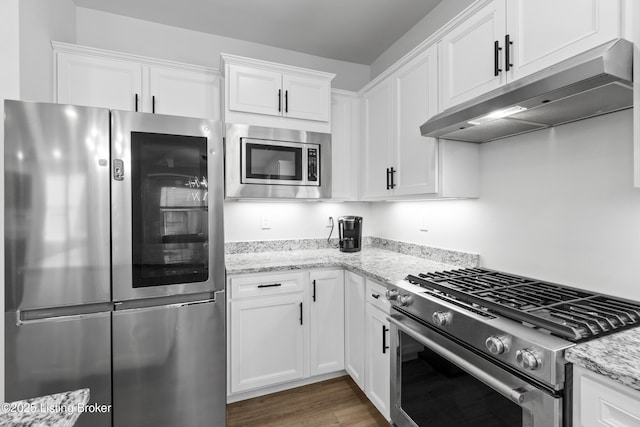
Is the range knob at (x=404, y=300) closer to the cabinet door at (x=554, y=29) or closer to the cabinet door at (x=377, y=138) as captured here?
the cabinet door at (x=377, y=138)

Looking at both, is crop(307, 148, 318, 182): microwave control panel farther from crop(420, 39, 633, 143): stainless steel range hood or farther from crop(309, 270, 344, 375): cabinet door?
crop(420, 39, 633, 143): stainless steel range hood

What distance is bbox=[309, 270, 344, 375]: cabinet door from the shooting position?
2230 mm

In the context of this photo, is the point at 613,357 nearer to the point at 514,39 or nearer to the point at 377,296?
the point at 377,296

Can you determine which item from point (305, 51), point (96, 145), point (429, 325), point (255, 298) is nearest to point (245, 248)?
point (255, 298)

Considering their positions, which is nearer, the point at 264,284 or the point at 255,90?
the point at 264,284

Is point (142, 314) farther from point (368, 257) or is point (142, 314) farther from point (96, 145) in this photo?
point (368, 257)

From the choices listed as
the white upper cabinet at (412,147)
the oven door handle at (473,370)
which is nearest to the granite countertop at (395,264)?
the oven door handle at (473,370)

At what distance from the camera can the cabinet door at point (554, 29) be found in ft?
3.41

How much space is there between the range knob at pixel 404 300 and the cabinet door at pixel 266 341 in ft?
2.86

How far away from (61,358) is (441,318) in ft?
5.94

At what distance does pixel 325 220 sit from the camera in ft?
9.65

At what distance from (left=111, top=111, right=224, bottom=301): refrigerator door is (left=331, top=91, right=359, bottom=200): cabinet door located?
3.79 feet

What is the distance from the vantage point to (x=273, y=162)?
2.30 meters

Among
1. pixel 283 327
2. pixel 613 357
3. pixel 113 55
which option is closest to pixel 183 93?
pixel 113 55
